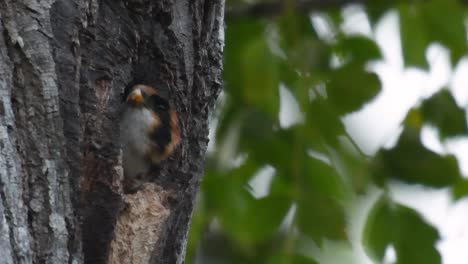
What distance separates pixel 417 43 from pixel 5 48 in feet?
5.04

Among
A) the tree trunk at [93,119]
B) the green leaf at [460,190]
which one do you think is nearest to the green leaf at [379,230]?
the green leaf at [460,190]

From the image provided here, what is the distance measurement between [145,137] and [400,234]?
0.92 meters

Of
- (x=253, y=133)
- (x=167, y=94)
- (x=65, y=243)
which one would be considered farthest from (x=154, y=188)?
(x=253, y=133)

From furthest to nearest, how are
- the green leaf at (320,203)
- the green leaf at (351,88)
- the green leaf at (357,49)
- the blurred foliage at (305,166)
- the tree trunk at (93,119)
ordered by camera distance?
the green leaf at (357,49)
the green leaf at (351,88)
the blurred foliage at (305,166)
the green leaf at (320,203)
the tree trunk at (93,119)

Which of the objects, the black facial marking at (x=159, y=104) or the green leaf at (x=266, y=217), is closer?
the black facial marking at (x=159, y=104)

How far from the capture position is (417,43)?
3.06 metres

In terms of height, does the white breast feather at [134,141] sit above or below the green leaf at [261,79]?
below

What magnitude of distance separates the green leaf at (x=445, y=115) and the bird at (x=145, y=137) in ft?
4.07

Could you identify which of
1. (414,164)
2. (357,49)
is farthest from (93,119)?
(357,49)

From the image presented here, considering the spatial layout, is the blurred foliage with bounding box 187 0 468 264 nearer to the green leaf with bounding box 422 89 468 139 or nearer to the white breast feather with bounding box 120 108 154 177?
the green leaf with bounding box 422 89 468 139

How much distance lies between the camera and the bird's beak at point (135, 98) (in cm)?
187

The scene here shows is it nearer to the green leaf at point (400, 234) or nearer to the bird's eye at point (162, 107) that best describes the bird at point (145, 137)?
the bird's eye at point (162, 107)

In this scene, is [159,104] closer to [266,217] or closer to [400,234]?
[266,217]

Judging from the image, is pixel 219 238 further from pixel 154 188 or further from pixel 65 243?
pixel 65 243
